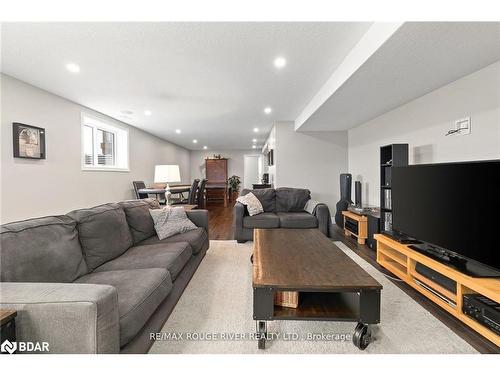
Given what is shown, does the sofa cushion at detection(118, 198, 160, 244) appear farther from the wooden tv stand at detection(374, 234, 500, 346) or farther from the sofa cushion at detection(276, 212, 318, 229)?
the wooden tv stand at detection(374, 234, 500, 346)

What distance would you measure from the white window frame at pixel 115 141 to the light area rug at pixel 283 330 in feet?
12.6

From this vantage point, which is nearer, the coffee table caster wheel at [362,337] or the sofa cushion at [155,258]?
the coffee table caster wheel at [362,337]

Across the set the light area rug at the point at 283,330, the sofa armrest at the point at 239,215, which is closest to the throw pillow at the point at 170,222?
the light area rug at the point at 283,330

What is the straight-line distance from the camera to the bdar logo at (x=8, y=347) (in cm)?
90

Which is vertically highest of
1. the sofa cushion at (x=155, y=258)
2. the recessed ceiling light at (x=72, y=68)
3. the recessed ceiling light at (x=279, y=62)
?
the recessed ceiling light at (x=72, y=68)

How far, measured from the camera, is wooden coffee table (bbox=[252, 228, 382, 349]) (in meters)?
1.41

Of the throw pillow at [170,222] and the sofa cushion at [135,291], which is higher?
the throw pillow at [170,222]

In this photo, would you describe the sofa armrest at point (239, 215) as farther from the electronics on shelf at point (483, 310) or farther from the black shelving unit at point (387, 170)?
the electronics on shelf at point (483, 310)

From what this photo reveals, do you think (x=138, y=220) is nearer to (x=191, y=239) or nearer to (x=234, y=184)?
(x=191, y=239)

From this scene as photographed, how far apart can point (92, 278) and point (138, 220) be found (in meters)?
0.92

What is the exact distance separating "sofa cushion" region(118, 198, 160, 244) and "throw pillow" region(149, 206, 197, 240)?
0.07m

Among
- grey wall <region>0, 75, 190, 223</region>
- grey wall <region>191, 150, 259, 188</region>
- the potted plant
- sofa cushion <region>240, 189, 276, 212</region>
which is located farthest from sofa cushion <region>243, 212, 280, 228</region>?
grey wall <region>191, 150, 259, 188</region>

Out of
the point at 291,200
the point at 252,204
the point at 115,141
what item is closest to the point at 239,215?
the point at 252,204
